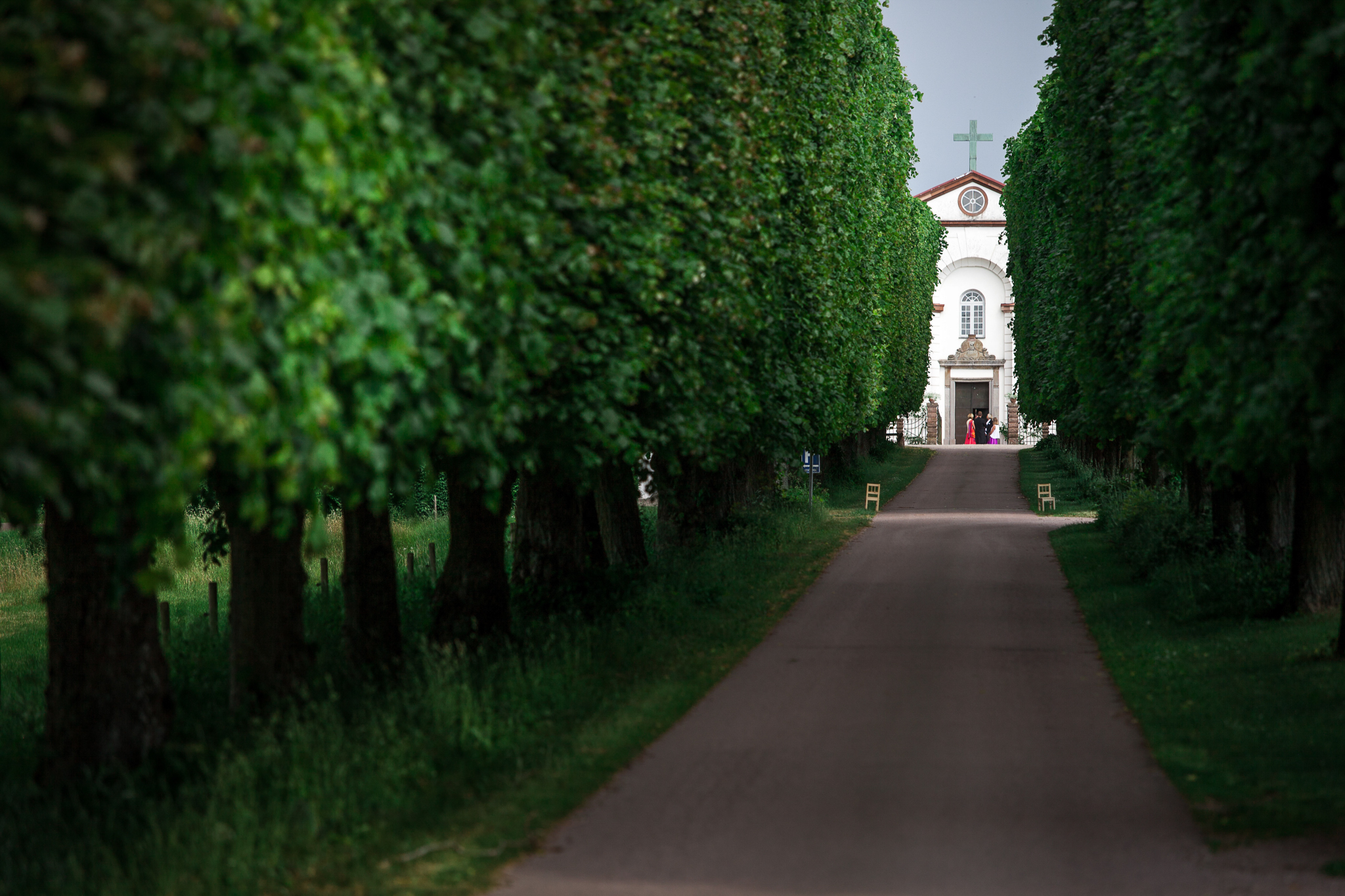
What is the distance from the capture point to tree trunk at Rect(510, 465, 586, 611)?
57.5 ft

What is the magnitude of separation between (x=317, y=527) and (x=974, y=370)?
274 feet

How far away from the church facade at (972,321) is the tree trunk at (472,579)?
243ft

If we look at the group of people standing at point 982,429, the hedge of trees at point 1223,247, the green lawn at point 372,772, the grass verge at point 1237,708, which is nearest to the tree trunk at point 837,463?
the hedge of trees at point 1223,247

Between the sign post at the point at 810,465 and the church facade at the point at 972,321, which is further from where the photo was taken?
the church facade at the point at 972,321

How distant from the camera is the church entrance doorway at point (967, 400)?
87.1 m

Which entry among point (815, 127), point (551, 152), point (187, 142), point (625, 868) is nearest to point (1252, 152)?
point (551, 152)

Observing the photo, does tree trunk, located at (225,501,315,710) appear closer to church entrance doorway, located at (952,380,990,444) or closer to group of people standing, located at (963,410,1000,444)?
group of people standing, located at (963,410,1000,444)

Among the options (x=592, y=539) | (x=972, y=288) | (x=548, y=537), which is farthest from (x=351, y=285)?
(x=972, y=288)

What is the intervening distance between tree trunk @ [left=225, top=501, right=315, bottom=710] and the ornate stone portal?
253 feet

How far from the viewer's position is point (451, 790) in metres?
9.03

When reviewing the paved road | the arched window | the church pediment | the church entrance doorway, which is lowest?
the paved road

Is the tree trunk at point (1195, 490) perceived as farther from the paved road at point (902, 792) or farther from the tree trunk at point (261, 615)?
the tree trunk at point (261, 615)

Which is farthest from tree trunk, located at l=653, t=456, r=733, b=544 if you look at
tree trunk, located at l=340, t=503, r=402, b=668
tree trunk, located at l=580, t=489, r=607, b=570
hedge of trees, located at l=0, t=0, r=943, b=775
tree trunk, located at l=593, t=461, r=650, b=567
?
tree trunk, located at l=340, t=503, r=402, b=668

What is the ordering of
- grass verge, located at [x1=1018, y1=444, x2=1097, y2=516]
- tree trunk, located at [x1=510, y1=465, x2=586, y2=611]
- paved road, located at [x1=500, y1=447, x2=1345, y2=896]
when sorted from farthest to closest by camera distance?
grass verge, located at [x1=1018, y1=444, x2=1097, y2=516] → tree trunk, located at [x1=510, y1=465, x2=586, y2=611] → paved road, located at [x1=500, y1=447, x2=1345, y2=896]
